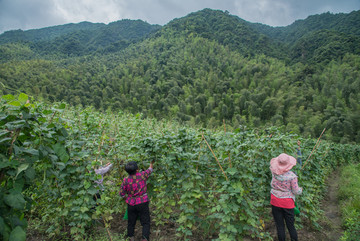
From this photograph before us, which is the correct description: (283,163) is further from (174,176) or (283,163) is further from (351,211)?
(351,211)

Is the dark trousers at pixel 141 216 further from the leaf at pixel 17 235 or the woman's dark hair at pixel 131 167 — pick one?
the leaf at pixel 17 235

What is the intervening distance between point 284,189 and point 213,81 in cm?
6634

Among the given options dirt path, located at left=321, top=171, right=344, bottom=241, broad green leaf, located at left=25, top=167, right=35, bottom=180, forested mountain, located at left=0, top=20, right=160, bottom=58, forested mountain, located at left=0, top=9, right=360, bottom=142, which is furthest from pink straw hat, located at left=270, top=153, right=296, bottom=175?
forested mountain, located at left=0, top=20, right=160, bottom=58

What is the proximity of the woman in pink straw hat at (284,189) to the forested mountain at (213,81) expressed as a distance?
106 feet

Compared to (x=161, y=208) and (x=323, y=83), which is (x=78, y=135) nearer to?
(x=161, y=208)

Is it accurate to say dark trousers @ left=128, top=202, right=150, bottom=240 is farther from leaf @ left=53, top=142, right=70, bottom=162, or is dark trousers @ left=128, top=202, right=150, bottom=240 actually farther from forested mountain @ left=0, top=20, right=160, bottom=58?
forested mountain @ left=0, top=20, right=160, bottom=58

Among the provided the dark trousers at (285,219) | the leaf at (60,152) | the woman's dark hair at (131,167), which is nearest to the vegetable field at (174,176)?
the leaf at (60,152)

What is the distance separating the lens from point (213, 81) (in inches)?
2657

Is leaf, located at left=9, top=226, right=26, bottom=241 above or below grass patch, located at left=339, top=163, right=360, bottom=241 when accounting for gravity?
above

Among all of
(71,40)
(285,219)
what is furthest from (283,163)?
(71,40)

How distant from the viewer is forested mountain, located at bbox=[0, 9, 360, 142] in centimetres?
4859

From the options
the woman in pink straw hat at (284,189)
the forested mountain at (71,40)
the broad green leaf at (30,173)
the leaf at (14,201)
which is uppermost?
the forested mountain at (71,40)

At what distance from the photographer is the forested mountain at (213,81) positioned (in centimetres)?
4859

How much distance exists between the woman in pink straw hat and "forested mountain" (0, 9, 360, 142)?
106ft
